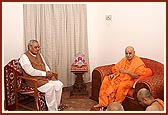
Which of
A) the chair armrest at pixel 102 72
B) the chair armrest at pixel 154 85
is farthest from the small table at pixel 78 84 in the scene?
the chair armrest at pixel 154 85

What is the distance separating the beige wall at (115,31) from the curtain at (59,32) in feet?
0.62

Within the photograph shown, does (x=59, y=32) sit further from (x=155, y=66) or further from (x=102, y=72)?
(x=155, y=66)

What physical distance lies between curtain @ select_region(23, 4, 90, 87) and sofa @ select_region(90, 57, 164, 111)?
0.88 metres

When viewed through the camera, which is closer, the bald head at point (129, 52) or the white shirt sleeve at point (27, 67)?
the white shirt sleeve at point (27, 67)

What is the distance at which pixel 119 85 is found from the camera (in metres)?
3.71

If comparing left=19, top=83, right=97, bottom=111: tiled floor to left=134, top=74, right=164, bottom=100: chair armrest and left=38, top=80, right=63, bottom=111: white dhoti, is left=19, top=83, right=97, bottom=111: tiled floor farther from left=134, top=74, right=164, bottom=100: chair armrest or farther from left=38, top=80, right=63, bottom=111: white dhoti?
left=134, top=74, right=164, bottom=100: chair armrest

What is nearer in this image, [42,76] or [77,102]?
[42,76]

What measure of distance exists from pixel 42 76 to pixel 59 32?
1.19 metres

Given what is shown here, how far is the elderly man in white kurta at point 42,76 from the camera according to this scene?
3543 mm

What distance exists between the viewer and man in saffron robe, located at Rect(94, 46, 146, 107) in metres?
3.68

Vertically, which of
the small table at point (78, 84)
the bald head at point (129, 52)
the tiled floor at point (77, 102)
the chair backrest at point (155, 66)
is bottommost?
the tiled floor at point (77, 102)

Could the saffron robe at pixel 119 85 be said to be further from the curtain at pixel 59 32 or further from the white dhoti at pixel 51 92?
the curtain at pixel 59 32

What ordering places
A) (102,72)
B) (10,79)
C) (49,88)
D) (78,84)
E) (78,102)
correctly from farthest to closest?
(78,84), (78,102), (102,72), (10,79), (49,88)

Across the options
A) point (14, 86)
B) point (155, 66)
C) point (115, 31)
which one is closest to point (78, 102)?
point (14, 86)
